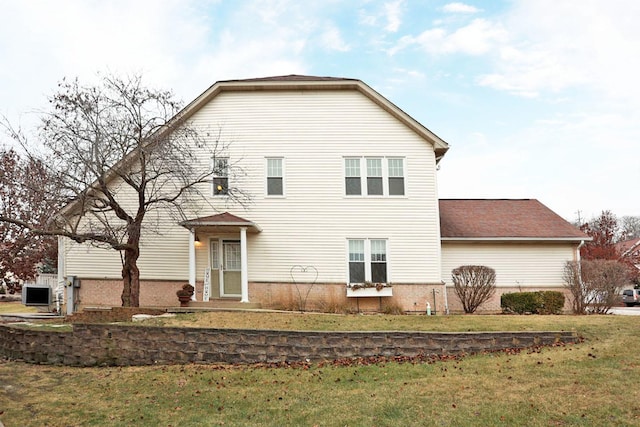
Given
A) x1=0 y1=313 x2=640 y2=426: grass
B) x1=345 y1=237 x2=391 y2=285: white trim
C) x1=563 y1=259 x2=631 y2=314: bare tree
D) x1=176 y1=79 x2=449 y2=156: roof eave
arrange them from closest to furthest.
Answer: x1=0 y1=313 x2=640 y2=426: grass
x1=563 y1=259 x2=631 y2=314: bare tree
x1=345 y1=237 x2=391 y2=285: white trim
x1=176 y1=79 x2=449 y2=156: roof eave

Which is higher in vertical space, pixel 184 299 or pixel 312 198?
pixel 312 198

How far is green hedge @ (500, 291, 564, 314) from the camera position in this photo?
14938 millimetres

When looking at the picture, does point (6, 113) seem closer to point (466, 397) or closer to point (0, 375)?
point (0, 375)

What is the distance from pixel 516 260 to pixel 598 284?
133 inches

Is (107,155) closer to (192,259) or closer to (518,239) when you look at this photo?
(192,259)

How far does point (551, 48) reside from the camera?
1642 centimetres

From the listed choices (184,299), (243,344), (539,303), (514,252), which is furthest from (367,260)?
(243,344)

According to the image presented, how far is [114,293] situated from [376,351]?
37.7 feet

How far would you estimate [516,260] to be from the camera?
17906 mm

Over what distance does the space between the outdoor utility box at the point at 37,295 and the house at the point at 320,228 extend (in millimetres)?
3927

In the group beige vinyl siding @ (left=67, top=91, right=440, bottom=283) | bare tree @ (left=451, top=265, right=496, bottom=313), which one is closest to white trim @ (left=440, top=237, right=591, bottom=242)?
beige vinyl siding @ (left=67, top=91, right=440, bottom=283)

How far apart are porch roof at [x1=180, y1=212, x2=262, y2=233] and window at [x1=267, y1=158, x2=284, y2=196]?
1429mm

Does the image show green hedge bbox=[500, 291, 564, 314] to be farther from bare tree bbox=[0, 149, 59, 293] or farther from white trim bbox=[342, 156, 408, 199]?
bare tree bbox=[0, 149, 59, 293]

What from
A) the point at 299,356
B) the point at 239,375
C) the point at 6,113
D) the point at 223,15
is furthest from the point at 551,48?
the point at 6,113
